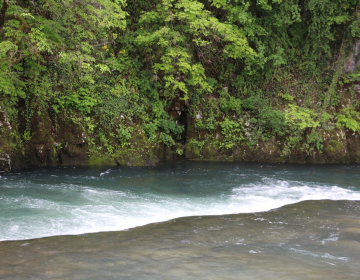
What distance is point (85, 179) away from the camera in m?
10.7

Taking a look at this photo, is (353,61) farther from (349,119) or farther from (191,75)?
(191,75)

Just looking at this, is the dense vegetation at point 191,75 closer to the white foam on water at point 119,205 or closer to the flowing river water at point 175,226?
the flowing river water at point 175,226

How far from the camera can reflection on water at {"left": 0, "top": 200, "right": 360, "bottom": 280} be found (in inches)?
186

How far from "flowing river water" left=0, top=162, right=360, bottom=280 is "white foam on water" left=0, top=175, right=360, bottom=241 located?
0.02 metres

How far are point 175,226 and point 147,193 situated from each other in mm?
Result: 2748

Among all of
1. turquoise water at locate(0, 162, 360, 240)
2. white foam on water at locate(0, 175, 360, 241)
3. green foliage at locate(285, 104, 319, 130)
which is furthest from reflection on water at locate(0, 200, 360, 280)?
green foliage at locate(285, 104, 319, 130)

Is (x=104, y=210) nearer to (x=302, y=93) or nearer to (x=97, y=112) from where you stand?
(x=97, y=112)

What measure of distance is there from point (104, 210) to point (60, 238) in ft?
5.70

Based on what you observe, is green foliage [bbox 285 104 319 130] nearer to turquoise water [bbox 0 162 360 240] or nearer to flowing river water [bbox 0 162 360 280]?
turquoise water [bbox 0 162 360 240]

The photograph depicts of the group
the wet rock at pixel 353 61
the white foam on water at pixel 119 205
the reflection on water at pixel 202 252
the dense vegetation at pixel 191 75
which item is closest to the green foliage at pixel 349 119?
the dense vegetation at pixel 191 75

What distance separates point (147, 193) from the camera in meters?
9.41

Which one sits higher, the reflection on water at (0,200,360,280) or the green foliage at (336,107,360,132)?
the green foliage at (336,107,360,132)

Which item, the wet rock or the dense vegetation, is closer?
the dense vegetation

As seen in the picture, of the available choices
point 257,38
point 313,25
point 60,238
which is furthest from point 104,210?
point 313,25
